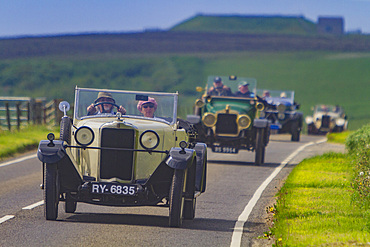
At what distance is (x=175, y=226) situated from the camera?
9.40 metres

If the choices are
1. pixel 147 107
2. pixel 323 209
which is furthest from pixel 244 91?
pixel 147 107

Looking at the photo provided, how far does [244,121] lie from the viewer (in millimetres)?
21047

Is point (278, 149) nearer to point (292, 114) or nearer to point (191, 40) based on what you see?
point (292, 114)

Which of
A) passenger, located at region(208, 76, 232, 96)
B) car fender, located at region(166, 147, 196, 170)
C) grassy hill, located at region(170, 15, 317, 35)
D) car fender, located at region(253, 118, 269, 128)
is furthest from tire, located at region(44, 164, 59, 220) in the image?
grassy hill, located at region(170, 15, 317, 35)

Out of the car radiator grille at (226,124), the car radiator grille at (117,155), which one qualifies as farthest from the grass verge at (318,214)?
the car radiator grille at (226,124)

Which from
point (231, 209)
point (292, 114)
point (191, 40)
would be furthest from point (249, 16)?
point (231, 209)

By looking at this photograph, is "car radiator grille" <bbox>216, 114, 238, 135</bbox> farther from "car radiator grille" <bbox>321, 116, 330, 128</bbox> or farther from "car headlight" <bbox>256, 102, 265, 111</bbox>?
"car radiator grille" <bbox>321, 116, 330, 128</bbox>

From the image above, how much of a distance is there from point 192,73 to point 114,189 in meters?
90.8

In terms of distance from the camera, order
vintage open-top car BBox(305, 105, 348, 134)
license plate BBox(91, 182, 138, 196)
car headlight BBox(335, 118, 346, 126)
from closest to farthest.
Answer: license plate BBox(91, 182, 138, 196), car headlight BBox(335, 118, 346, 126), vintage open-top car BBox(305, 105, 348, 134)

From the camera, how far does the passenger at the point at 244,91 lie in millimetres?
22680

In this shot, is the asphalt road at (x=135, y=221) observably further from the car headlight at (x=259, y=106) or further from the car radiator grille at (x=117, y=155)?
the car headlight at (x=259, y=106)

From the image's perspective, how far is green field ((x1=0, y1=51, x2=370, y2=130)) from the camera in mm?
89062

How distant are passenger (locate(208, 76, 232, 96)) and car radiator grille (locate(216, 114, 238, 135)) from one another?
1478mm

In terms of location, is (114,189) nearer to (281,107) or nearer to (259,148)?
(259,148)
